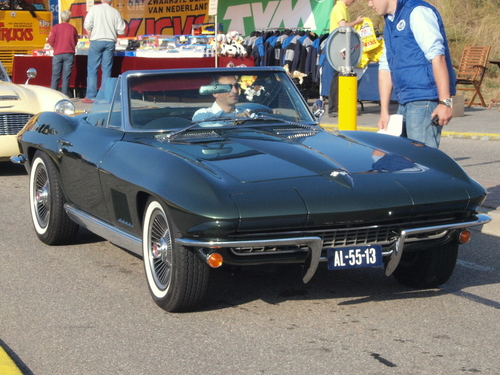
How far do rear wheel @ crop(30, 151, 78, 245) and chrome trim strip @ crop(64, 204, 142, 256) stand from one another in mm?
168

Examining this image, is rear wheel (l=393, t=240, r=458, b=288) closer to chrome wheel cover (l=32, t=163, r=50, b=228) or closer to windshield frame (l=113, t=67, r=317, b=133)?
windshield frame (l=113, t=67, r=317, b=133)

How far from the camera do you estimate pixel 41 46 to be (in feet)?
70.6

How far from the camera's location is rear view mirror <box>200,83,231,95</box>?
563 centimetres

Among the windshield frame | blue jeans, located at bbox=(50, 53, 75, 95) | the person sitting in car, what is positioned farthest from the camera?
blue jeans, located at bbox=(50, 53, 75, 95)

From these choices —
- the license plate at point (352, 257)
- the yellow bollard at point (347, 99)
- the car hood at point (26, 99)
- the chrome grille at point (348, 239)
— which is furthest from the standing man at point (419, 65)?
the car hood at point (26, 99)

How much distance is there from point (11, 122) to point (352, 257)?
20.5ft

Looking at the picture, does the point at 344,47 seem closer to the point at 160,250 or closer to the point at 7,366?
the point at 160,250

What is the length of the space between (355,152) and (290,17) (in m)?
15.7

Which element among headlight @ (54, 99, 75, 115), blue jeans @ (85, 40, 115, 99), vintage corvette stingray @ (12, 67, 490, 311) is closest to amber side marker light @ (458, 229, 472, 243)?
vintage corvette stingray @ (12, 67, 490, 311)

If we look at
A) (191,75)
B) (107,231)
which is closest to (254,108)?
(191,75)

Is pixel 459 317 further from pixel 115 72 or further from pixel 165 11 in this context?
pixel 165 11

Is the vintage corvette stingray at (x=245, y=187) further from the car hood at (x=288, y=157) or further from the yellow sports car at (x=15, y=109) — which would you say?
the yellow sports car at (x=15, y=109)

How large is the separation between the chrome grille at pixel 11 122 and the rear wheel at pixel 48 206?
9.84ft

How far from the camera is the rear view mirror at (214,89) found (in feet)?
18.5
